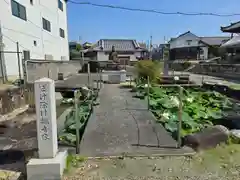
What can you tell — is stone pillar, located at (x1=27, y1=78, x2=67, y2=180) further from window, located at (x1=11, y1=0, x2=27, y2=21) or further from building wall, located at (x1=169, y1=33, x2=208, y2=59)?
building wall, located at (x1=169, y1=33, x2=208, y2=59)

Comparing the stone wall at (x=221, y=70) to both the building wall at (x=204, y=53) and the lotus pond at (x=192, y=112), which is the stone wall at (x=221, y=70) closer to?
the lotus pond at (x=192, y=112)

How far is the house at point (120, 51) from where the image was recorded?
129 feet

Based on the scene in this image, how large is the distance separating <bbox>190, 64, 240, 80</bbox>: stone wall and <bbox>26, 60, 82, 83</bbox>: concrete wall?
50.7 feet

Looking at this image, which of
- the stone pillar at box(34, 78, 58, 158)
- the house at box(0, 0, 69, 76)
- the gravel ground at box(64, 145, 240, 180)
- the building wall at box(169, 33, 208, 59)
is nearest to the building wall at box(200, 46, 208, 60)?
the building wall at box(169, 33, 208, 59)

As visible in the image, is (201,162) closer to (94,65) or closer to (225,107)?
(225,107)

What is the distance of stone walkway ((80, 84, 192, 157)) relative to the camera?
4195 millimetres

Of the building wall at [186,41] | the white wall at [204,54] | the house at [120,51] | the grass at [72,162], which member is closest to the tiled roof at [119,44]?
the house at [120,51]

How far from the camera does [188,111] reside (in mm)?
7266

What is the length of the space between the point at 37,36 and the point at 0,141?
14.1 meters

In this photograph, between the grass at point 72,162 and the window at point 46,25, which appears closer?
the grass at point 72,162

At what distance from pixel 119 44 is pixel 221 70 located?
2245 cm

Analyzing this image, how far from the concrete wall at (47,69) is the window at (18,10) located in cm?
359

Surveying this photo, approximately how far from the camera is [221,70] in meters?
23.2

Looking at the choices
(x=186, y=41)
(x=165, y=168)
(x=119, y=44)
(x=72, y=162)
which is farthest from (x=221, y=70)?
(x=186, y=41)
